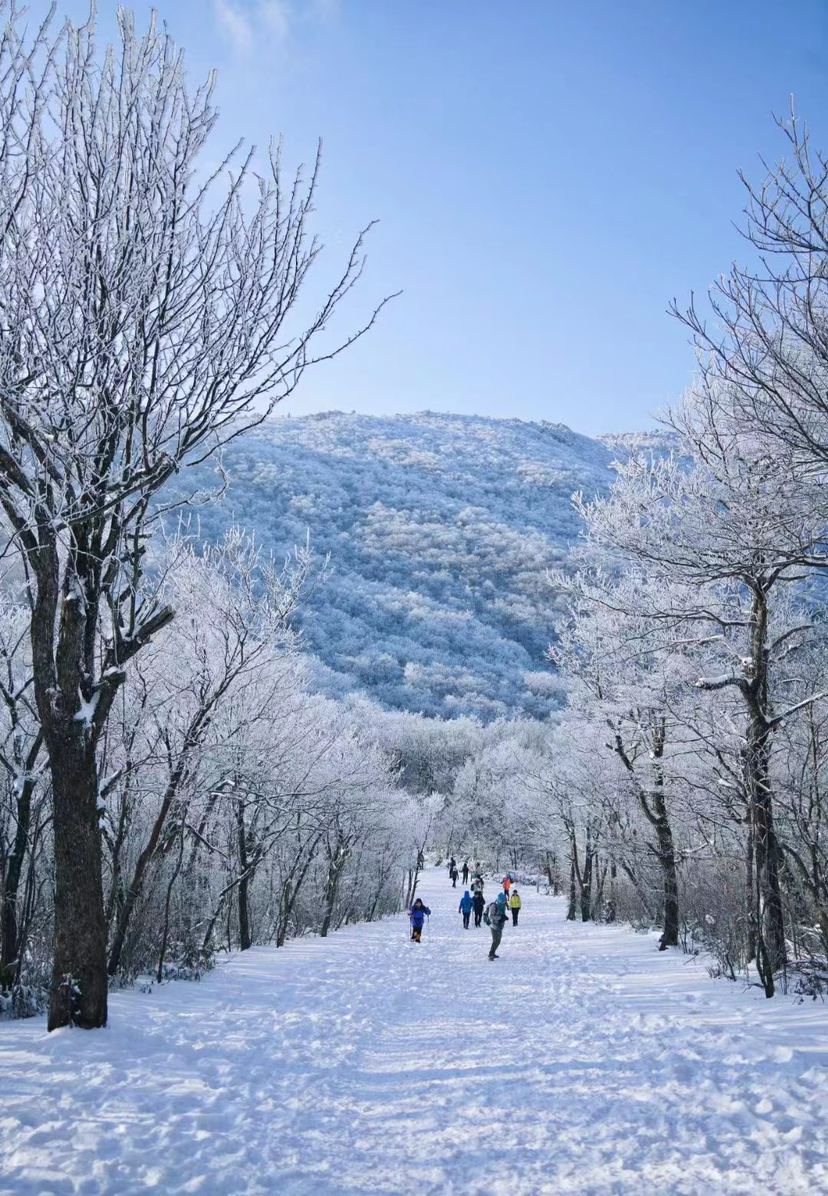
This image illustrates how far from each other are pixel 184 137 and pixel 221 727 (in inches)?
418

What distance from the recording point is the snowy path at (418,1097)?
14.4 feet

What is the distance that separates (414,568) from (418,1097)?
13873 cm

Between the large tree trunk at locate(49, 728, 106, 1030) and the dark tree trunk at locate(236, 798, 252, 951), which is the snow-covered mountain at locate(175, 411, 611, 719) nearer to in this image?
the dark tree trunk at locate(236, 798, 252, 951)

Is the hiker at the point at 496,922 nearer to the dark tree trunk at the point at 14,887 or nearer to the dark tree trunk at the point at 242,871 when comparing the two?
the dark tree trunk at the point at 242,871

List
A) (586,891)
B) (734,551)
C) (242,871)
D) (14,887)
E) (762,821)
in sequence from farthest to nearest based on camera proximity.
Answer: (586,891) < (242,871) < (762,821) < (14,887) < (734,551)

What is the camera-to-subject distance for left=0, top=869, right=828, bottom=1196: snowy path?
4.39 meters

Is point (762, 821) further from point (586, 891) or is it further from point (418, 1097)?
point (586, 891)

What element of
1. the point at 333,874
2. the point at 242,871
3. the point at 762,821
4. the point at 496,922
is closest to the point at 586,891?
the point at 333,874

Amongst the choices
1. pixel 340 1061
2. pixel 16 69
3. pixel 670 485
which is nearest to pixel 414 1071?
pixel 340 1061

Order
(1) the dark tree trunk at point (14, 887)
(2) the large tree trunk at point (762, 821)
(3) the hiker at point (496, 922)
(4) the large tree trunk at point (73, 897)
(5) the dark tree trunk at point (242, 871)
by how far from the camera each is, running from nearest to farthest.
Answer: (4) the large tree trunk at point (73, 897)
(1) the dark tree trunk at point (14, 887)
(2) the large tree trunk at point (762, 821)
(5) the dark tree trunk at point (242, 871)
(3) the hiker at point (496, 922)

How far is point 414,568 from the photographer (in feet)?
474

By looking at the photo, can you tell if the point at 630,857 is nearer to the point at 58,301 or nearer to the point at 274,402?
the point at 274,402

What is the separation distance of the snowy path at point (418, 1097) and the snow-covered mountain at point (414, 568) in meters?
64.4

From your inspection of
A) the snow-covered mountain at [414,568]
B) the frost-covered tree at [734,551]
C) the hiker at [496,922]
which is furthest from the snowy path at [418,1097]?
the snow-covered mountain at [414,568]
